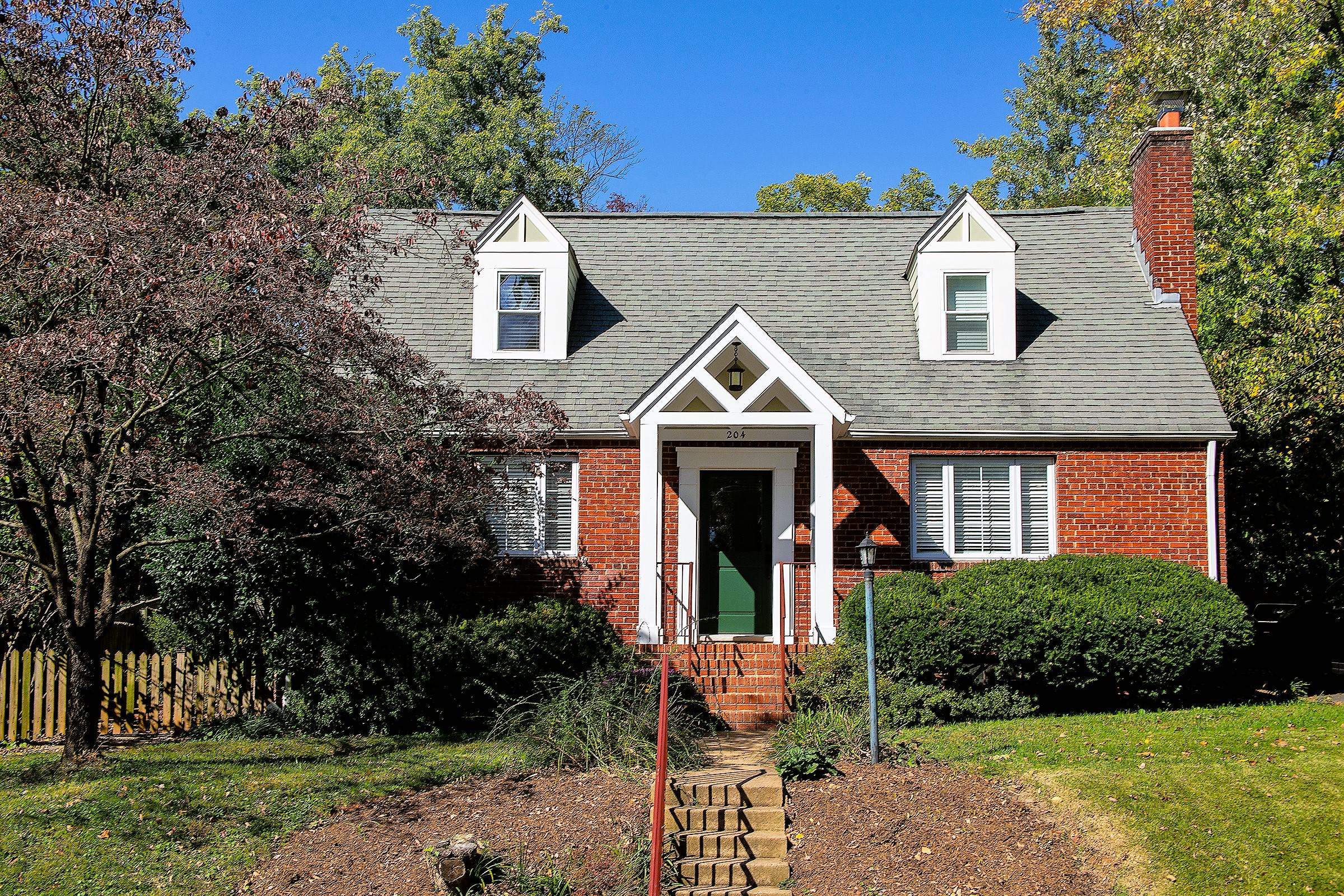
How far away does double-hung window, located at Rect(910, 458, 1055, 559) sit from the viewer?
45.5 ft

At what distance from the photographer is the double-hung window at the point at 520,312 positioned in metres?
15.3

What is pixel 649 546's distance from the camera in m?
12.7

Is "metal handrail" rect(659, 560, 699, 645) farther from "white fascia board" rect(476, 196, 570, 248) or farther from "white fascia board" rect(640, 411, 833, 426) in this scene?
"white fascia board" rect(476, 196, 570, 248)

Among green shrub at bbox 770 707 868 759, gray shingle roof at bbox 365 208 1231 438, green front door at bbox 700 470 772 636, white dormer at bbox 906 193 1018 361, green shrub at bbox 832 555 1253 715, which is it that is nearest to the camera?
green shrub at bbox 770 707 868 759

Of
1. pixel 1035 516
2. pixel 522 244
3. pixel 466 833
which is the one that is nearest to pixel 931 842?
pixel 466 833

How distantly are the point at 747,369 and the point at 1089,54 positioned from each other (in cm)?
2714

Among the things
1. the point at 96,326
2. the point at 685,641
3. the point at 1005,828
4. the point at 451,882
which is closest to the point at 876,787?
the point at 1005,828

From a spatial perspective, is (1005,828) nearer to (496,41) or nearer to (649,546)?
(649,546)

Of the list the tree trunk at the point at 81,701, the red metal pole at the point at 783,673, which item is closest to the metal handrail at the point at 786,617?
the red metal pole at the point at 783,673

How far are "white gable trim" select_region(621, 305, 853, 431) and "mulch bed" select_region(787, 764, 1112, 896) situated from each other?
5.02 m

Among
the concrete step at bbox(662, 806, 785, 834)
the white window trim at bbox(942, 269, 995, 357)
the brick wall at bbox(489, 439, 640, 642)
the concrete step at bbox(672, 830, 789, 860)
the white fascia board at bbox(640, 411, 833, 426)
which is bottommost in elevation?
the concrete step at bbox(672, 830, 789, 860)

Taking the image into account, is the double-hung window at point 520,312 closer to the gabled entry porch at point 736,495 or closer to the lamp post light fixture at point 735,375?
the gabled entry porch at point 736,495

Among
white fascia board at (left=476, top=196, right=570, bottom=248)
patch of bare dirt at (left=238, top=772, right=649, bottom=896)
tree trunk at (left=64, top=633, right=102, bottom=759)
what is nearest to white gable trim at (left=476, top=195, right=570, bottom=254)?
white fascia board at (left=476, top=196, right=570, bottom=248)

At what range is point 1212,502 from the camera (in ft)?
44.7
